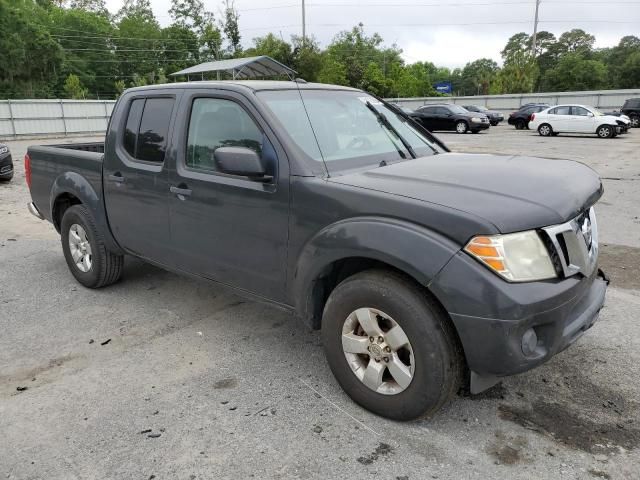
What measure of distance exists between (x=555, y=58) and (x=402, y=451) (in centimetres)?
10497

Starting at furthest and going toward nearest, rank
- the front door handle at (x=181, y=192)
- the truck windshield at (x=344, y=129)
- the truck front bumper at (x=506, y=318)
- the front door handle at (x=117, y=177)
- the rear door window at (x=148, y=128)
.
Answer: the front door handle at (x=117, y=177) < the rear door window at (x=148, y=128) < the front door handle at (x=181, y=192) < the truck windshield at (x=344, y=129) < the truck front bumper at (x=506, y=318)

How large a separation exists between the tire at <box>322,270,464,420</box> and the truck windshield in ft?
2.67

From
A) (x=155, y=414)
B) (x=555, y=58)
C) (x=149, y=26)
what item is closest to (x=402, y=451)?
(x=155, y=414)

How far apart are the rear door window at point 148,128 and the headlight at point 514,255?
254 cm

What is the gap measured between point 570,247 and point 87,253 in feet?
13.9

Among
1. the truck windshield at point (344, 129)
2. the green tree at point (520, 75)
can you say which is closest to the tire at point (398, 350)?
the truck windshield at point (344, 129)

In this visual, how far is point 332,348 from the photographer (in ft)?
10.2

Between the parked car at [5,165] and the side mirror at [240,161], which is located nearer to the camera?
the side mirror at [240,161]

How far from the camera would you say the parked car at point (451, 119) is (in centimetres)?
2770

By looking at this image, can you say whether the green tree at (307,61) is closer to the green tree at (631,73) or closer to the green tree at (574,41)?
the green tree at (631,73)

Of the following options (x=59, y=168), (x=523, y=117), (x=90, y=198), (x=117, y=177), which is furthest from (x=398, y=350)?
(x=523, y=117)

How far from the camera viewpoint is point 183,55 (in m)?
74.9

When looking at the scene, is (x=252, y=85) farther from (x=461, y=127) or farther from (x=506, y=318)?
(x=461, y=127)

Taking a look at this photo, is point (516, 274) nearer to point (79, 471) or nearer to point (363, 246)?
point (363, 246)
